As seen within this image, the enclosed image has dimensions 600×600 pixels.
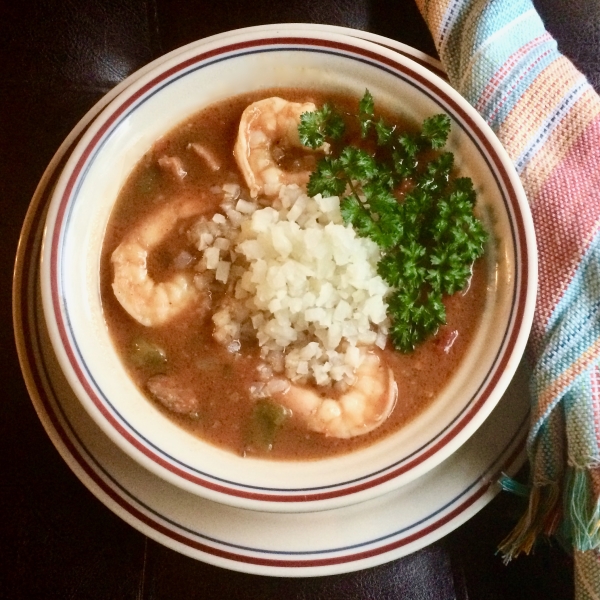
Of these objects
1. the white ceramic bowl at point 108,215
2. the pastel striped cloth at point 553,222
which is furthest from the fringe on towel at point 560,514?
the white ceramic bowl at point 108,215

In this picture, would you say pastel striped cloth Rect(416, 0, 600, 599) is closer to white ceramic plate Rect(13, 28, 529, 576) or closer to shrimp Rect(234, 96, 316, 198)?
white ceramic plate Rect(13, 28, 529, 576)

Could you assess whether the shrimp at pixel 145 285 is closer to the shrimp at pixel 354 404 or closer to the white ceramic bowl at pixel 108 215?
the white ceramic bowl at pixel 108 215

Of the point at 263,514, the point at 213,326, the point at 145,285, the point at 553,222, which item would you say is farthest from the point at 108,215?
the point at 553,222

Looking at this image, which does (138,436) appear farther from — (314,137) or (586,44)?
(586,44)

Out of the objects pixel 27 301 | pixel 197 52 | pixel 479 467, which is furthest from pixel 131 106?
pixel 479 467

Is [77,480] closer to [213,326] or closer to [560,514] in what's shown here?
[213,326]
